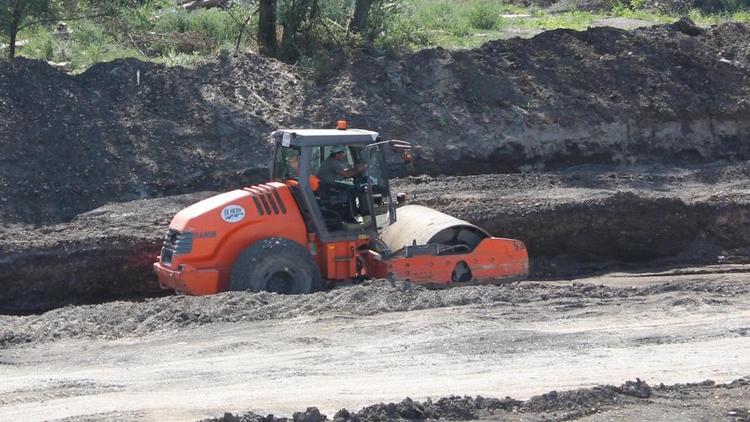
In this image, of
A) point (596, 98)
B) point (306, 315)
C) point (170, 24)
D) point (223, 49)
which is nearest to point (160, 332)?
point (306, 315)

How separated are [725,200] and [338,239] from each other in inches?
297

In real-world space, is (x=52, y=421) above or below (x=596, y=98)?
below

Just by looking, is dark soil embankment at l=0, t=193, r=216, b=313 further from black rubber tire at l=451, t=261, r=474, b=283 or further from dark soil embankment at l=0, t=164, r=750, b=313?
black rubber tire at l=451, t=261, r=474, b=283

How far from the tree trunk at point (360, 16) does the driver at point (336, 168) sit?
408 inches

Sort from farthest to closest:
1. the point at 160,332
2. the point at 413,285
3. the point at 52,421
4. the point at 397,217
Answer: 1. the point at 397,217
2. the point at 413,285
3. the point at 160,332
4. the point at 52,421

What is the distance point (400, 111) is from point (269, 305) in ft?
30.4

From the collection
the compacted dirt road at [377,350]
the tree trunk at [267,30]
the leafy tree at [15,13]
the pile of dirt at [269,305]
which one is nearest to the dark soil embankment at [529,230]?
the pile of dirt at [269,305]

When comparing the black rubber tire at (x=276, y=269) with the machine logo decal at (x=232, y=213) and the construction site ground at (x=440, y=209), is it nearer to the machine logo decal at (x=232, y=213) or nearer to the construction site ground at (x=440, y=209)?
the machine logo decal at (x=232, y=213)

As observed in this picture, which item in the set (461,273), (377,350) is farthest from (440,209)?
(377,350)

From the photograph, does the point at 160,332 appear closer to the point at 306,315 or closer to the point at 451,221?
the point at 306,315

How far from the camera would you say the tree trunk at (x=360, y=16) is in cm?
2305

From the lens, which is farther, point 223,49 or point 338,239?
point 223,49

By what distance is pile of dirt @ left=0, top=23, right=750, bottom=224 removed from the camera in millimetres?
18391

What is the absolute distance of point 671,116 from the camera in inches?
857
